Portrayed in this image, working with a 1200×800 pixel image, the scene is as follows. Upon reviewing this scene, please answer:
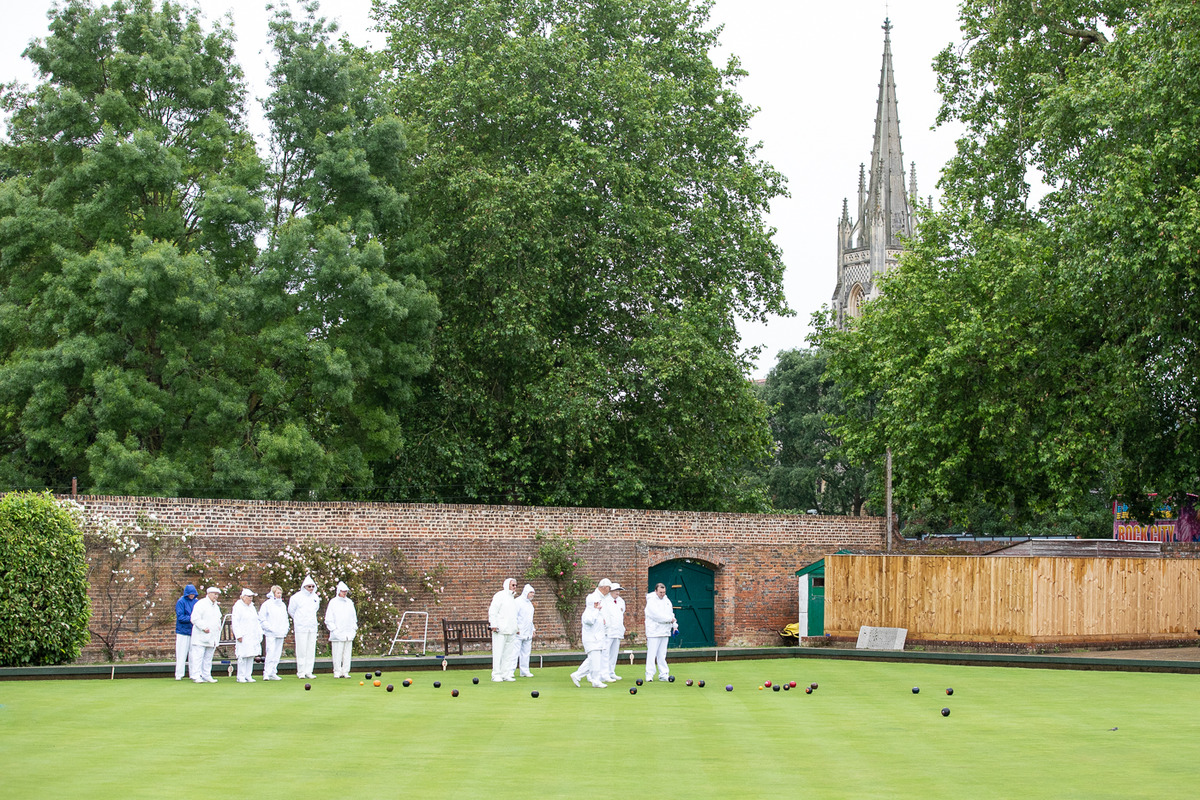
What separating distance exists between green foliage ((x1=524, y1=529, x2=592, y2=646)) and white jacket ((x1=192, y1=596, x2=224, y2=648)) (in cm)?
824

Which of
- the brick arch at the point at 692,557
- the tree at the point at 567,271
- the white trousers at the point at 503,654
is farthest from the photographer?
the tree at the point at 567,271

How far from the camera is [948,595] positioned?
2412 centimetres

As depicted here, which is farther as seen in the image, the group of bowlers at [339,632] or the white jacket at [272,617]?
the white jacket at [272,617]

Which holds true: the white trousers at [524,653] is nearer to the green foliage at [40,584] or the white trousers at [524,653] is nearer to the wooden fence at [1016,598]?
the green foliage at [40,584]

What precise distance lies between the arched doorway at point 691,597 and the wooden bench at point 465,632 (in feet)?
14.8

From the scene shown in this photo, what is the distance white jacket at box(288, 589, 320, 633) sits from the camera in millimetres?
18094

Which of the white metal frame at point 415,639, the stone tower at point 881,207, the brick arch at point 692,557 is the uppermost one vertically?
the stone tower at point 881,207

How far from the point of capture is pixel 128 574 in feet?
66.6

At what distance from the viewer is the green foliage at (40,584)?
17734mm

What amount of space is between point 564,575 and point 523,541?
1.04 meters

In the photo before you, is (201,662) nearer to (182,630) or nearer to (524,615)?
(182,630)

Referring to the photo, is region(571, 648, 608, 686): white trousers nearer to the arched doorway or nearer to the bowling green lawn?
the bowling green lawn

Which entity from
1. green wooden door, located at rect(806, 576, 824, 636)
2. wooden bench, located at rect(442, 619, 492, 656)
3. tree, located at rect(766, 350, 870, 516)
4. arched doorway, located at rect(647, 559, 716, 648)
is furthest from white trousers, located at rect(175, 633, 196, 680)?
tree, located at rect(766, 350, 870, 516)

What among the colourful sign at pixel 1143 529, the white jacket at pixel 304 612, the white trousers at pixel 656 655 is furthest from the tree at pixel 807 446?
the white jacket at pixel 304 612
